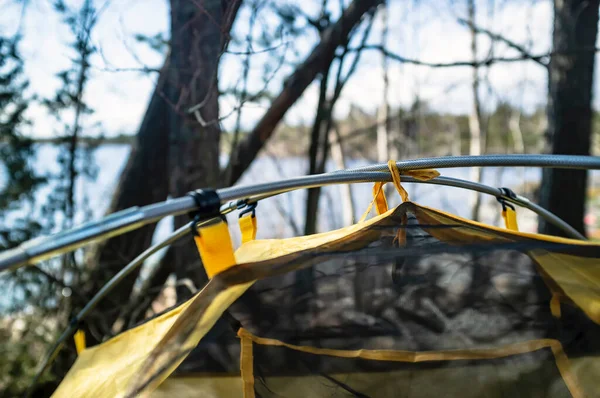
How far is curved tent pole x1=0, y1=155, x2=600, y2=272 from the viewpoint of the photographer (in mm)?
822

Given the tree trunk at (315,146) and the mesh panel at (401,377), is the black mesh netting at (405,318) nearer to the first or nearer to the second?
the mesh panel at (401,377)

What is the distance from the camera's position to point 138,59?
204 cm

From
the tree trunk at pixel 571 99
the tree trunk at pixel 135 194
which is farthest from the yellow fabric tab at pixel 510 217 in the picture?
the tree trunk at pixel 135 194

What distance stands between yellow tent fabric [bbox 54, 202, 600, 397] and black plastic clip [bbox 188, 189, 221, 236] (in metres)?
0.12

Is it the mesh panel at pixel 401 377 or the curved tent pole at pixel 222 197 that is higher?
the curved tent pole at pixel 222 197

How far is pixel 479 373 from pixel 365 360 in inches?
10.0

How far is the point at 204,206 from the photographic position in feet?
3.35

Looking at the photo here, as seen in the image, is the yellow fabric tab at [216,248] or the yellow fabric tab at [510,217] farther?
the yellow fabric tab at [510,217]

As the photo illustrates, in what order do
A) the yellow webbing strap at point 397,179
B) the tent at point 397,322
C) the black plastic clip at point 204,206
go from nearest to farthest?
the black plastic clip at point 204,206 → the tent at point 397,322 → the yellow webbing strap at point 397,179

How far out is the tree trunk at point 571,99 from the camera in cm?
317

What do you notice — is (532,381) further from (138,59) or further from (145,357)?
(138,59)

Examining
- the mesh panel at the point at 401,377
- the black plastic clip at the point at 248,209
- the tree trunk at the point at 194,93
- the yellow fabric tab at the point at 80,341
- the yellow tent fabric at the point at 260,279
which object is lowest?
the yellow fabric tab at the point at 80,341

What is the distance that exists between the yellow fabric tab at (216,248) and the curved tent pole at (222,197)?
0.19ft

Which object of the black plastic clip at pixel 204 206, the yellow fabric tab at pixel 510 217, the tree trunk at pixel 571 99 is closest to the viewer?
the black plastic clip at pixel 204 206
